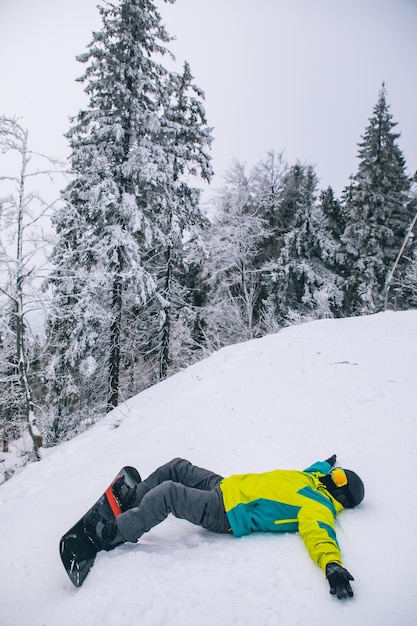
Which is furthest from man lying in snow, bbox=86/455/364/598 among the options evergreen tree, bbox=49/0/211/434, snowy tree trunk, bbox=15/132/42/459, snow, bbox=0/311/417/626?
evergreen tree, bbox=49/0/211/434

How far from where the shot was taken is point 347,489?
2725 millimetres

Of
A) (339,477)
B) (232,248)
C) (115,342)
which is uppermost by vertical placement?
(232,248)

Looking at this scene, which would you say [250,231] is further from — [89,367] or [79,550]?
[79,550]

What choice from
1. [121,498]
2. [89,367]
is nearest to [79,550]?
[121,498]

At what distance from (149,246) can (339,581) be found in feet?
34.6

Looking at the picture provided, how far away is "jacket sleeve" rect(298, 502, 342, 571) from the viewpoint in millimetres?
2114

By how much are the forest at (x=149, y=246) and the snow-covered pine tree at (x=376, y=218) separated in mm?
71

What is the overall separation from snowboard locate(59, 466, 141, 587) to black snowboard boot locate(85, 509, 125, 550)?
0.03ft

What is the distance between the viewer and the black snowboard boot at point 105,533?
2.47 m

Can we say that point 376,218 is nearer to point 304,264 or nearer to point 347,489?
point 304,264

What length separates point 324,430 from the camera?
3.94 metres

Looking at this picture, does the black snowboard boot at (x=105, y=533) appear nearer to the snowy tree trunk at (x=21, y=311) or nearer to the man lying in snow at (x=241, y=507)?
the man lying in snow at (x=241, y=507)

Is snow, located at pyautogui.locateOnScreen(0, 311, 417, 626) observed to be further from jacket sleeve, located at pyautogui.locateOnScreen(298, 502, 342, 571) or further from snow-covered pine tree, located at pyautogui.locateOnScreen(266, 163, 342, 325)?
snow-covered pine tree, located at pyautogui.locateOnScreen(266, 163, 342, 325)

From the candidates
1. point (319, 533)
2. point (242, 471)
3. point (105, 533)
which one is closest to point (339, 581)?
point (319, 533)
